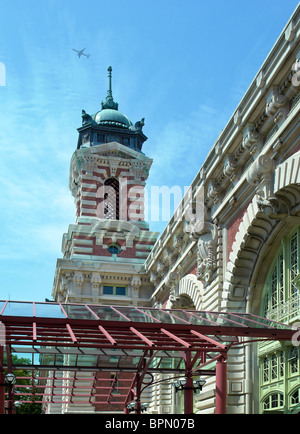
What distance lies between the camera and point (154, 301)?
40500 mm

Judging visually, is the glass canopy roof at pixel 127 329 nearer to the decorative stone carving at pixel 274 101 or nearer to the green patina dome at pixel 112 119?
the decorative stone carving at pixel 274 101

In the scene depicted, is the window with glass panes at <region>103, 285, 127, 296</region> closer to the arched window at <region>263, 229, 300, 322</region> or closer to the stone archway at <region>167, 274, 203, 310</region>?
the stone archway at <region>167, 274, 203, 310</region>

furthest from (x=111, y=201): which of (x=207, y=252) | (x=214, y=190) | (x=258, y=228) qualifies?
(x=258, y=228)

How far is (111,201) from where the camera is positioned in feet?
161

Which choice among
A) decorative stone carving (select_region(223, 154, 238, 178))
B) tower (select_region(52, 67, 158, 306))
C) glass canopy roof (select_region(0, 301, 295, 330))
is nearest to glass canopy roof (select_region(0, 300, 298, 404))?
glass canopy roof (select_region(0, 301, 295, 330))

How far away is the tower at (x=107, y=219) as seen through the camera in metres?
41.6

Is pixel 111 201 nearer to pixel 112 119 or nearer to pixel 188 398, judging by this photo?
pixel 112 119

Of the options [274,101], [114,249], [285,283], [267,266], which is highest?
[114,249]

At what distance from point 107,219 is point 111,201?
3.39 metres

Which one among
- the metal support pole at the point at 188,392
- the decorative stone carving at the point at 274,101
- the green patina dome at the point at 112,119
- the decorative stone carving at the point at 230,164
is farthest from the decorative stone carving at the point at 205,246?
the green patina dome at the point at 112,119

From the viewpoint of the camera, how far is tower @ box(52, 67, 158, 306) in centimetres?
4156
